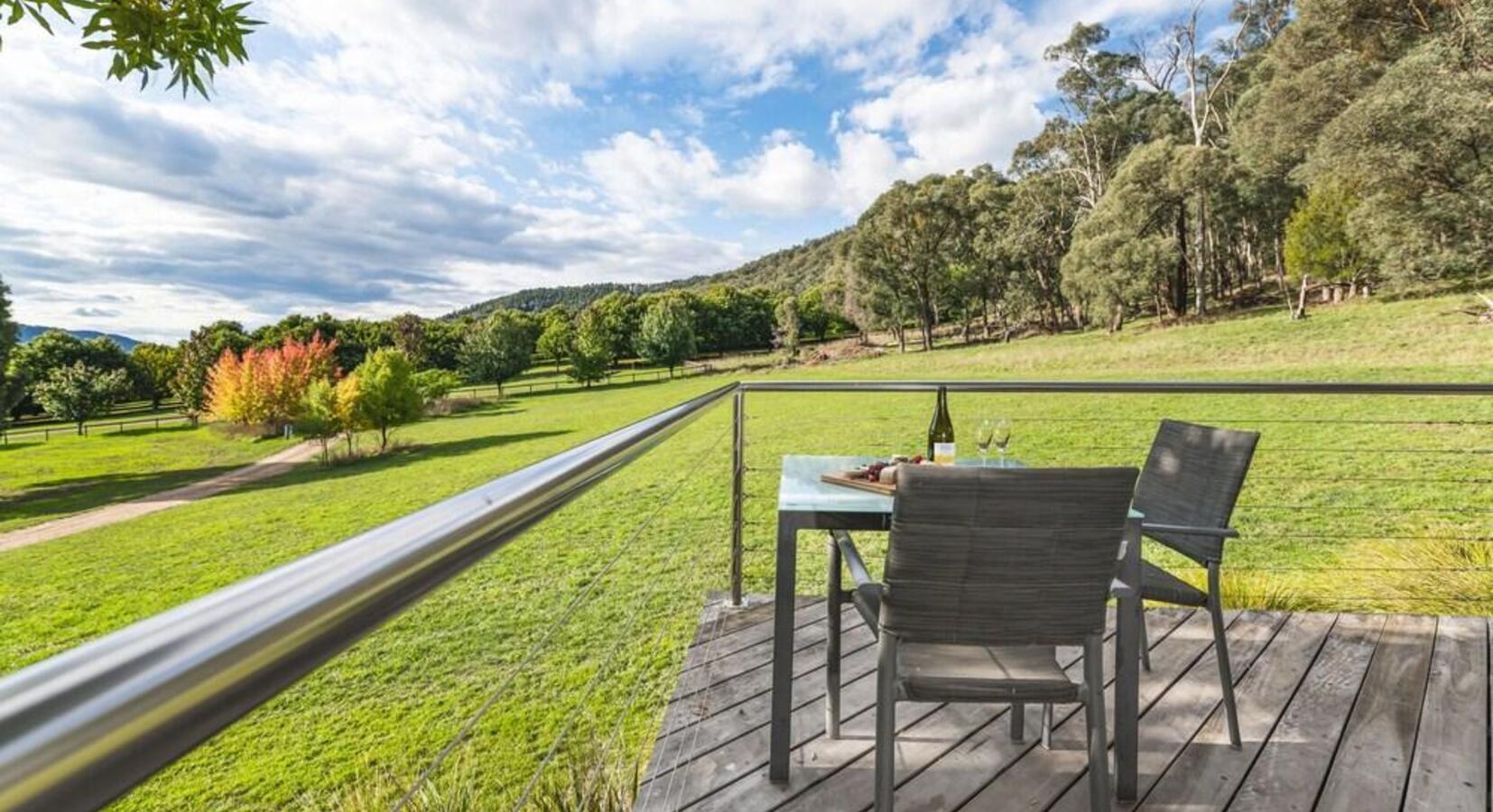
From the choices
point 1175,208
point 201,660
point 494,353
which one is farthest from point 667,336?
point 201,660

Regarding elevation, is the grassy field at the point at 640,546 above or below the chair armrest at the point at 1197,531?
below

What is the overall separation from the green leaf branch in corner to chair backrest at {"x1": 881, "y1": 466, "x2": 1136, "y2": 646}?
1.92 m

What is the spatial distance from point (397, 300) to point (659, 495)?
62207 millimetres

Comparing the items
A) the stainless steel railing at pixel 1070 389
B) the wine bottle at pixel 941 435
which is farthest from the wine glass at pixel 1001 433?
the stainless steel railing at pixel 1070 389

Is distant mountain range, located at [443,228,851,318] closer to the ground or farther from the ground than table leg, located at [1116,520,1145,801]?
farther from the ground

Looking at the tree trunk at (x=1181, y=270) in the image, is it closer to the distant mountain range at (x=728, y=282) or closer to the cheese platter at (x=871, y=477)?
the cheese platter at (x=871, y=477)

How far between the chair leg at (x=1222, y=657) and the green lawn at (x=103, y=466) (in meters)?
25.9

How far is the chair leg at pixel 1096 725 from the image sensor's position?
164cm

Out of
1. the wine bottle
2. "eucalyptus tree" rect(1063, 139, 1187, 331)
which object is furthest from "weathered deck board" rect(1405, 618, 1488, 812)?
"eucalyptus tree" rect(1063, 139, 1187, 331)

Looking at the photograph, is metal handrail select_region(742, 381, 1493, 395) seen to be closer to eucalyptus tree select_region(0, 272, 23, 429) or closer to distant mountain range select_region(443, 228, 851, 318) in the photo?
eucalyptus tree select_region(0, 272, 23, 429)

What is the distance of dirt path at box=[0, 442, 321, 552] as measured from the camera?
672 inches

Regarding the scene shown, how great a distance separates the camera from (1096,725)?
65.0 inches

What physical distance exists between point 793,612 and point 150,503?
24.6 meters

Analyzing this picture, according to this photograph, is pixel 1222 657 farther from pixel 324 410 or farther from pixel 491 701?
pixel 324 410
